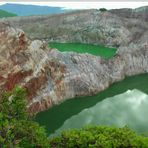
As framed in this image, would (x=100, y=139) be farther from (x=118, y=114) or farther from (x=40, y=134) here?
(x=118, y=114)

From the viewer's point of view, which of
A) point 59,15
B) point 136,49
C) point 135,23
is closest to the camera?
point 136,49

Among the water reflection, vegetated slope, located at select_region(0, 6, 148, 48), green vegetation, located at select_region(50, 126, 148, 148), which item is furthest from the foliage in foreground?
vegetated slope, located at select_region(0, 6, 148, 48)

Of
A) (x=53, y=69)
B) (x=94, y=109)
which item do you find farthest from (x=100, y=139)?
(x=53, y=69)

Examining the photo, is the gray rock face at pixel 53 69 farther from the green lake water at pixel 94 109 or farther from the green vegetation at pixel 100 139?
the green vegetation at pixel 100 139

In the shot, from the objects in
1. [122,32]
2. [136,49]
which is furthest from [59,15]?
[136,49]

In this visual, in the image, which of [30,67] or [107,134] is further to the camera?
[30,67]

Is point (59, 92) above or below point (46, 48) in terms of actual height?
below

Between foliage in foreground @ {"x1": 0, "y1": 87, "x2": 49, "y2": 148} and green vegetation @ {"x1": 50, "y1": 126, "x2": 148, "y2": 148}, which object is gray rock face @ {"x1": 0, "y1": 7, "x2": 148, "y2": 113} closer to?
foliage in foreground @ {"x1": 0, "y1": 87, "x2": 49, "y2": 148}

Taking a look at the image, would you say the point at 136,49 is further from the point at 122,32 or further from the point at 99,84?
the point at 122,32
